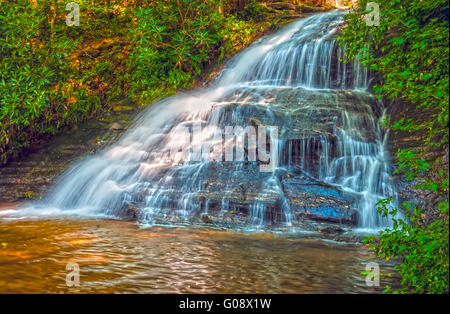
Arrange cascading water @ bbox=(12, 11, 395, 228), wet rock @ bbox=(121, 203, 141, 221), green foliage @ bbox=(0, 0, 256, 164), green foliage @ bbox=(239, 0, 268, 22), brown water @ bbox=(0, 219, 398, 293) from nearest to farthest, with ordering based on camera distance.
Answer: brown water @ bbox=(0, 219, 398, 293) → cascading water @ bbox=(12, 11, 395, 228) → wet rock @ bbox=(121, 203, 141, 221) → green foliage @ bbox=(0, 0, 256, 164) → green foliage @ bbox=(239, 0, 268, 22)

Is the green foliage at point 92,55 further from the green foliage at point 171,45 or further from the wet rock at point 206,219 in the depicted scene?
the wet rock at point 206,219

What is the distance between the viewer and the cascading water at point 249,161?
6.95 meters

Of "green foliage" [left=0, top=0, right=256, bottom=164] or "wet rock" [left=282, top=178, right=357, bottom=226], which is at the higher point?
"green foliage" [left=0, top=0, right=256, bottom=164]

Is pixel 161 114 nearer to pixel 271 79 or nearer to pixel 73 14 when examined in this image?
pixel 271 79

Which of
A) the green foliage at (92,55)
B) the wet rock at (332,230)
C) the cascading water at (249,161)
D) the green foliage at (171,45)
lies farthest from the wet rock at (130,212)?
the green foliage at (171,45)

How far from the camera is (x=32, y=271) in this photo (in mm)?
4094

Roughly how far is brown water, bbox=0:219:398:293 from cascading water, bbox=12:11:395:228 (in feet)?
3.16

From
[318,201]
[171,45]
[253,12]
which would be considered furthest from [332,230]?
[253,12]

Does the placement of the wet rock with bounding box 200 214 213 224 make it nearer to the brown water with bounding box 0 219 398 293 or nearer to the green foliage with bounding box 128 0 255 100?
the brown water with bounding box 0 219 398 293

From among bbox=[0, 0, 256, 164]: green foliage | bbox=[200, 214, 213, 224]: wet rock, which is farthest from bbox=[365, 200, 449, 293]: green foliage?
bbox=[0, 0, 256, 164]: green foliage

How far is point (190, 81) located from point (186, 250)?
27.6 feet

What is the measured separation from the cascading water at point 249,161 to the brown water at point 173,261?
0.96m

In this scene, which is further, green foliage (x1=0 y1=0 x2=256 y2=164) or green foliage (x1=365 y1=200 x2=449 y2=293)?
green foliage (x1=0 y1=0 x2=256 y2=164)

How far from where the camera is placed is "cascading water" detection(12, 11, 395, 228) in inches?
273
